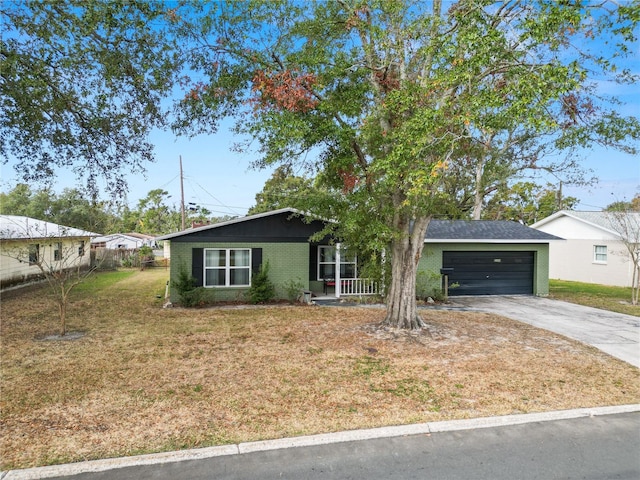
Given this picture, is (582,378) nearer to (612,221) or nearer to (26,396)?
(26,396)

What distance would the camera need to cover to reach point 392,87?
8.81 meters

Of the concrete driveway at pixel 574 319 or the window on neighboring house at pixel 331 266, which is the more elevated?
the window on neighboring house at pixel 331 266

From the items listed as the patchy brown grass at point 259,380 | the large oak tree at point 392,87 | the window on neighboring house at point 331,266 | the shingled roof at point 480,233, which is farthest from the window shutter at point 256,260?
the shingled roof at point 480,233

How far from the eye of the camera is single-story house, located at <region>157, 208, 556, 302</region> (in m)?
13.3

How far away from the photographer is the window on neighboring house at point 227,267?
44.3ft

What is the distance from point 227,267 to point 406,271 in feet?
23.2

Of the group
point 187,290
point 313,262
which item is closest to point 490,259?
point 313,262

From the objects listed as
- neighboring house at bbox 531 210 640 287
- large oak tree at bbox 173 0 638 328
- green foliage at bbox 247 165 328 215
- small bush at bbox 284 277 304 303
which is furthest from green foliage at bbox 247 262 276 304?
neighboring house at bbox 531 210 640 287

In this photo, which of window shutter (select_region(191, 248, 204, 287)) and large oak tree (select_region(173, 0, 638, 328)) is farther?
window shutter (select_region(191, 248, 204, 287))

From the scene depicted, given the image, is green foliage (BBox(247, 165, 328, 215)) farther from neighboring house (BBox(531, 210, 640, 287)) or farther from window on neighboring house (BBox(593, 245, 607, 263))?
window on neighboring house (BBox(593, 245, 607, 263))

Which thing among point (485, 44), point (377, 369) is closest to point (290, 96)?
point (485, 44)

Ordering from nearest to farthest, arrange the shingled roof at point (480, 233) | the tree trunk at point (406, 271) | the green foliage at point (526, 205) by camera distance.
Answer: the tree trunk at point (406, 271)
the shingled roof at point (480, 233)
the green foliage at point (526, 205)

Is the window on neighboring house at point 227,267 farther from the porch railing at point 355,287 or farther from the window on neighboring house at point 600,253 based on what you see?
the window on neighboring house at point 600,253

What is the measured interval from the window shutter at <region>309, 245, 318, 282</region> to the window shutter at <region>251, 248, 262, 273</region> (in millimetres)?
2005
